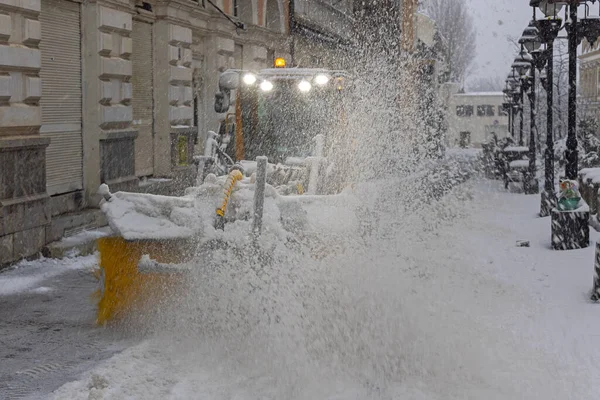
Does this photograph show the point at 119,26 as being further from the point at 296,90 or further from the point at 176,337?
the point at 176,337

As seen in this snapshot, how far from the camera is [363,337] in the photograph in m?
6.48

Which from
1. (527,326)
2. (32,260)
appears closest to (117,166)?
(32,260)

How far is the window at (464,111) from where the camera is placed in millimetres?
79125

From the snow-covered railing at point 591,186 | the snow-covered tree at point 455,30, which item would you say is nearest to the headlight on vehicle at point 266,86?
the snow-covered railing at point 591,186

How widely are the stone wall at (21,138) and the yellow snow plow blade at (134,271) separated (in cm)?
341

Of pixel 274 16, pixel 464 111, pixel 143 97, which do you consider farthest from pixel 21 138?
pixel 464 111

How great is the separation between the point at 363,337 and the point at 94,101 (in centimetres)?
860

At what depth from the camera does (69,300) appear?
848 centimetres

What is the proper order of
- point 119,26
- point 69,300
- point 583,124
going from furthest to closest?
point 583,124, point 119,26, point 69,300

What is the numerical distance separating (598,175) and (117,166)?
764cm

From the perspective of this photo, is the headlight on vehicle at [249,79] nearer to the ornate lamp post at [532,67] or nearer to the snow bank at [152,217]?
the snow bank at [152,217]

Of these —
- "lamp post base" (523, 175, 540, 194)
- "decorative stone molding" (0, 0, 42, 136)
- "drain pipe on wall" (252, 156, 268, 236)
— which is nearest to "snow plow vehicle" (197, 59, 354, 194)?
"decorative stone molding" (0, 0, 42, 136)

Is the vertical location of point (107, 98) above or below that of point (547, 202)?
above

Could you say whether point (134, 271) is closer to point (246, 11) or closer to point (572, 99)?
point (572, 99)
